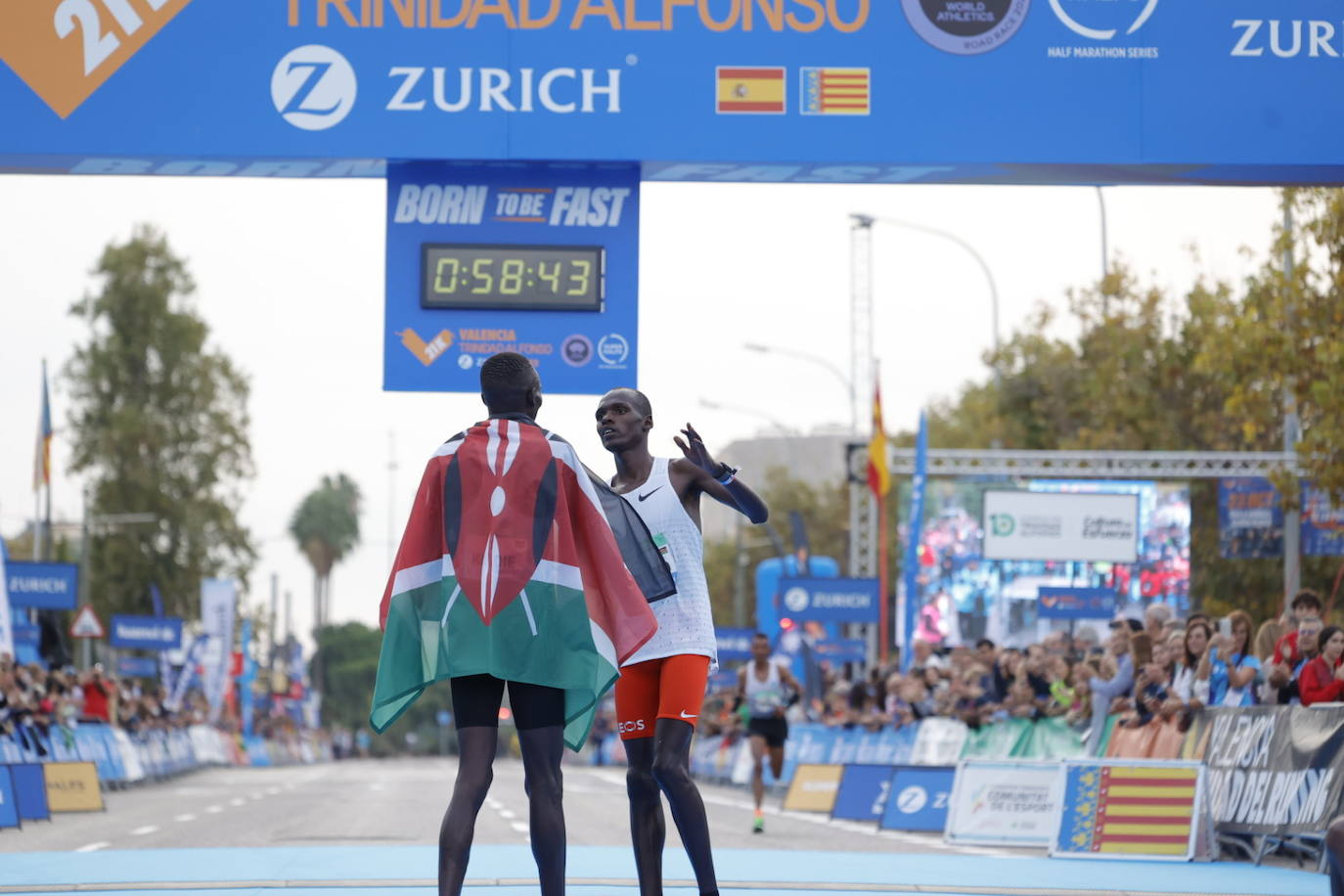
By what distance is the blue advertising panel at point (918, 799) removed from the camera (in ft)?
63.5

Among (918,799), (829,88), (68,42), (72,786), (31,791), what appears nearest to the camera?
(68,42)

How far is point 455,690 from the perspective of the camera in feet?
25.5

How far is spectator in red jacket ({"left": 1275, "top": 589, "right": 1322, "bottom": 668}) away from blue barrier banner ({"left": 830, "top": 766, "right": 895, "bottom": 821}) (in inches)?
217

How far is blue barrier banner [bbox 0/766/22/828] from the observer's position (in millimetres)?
19109

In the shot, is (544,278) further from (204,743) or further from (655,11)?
(204,743)

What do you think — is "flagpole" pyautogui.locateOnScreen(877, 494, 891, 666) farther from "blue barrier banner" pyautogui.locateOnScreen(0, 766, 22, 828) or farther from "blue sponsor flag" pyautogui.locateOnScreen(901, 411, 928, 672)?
"blue barrier banner" pyautogui.locateOnScreen(0, 766, 22, 828)

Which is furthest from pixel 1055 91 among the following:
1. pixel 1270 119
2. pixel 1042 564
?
pixel 1042 564

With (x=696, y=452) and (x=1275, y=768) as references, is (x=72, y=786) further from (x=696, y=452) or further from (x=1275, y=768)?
(x=696, y=452)

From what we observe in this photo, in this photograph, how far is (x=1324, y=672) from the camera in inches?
602

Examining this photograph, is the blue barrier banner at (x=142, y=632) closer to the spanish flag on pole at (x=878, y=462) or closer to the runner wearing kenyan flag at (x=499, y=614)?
the spanish flag on pole at (x=878, y=462)

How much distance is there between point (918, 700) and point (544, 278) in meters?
11.7

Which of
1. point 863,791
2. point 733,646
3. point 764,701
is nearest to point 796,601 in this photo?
point 863,791

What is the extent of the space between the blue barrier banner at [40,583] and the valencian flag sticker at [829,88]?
2523 centimetres

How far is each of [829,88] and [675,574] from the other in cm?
575
